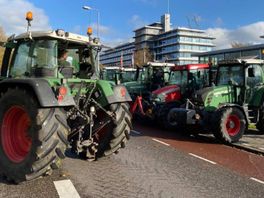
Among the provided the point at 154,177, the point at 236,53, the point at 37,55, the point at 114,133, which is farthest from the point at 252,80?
the point at 236,53

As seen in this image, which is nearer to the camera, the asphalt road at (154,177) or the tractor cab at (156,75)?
the asphalt road at (154,177)

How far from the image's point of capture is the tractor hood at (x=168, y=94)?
14.4 metres

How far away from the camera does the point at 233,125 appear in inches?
445

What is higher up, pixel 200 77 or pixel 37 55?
pixel 37 55

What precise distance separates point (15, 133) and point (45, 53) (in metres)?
1.50

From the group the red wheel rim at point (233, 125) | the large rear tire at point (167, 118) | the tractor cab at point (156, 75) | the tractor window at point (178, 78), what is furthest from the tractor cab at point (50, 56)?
the tractor cab at point (156, 75)

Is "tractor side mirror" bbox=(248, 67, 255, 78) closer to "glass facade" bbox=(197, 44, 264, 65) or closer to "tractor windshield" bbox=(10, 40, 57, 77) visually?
"tractor windshield" bbox=(10, 40, 57, 77)

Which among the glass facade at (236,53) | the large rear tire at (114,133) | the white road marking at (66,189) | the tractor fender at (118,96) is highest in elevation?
the glass facade at (236,53)

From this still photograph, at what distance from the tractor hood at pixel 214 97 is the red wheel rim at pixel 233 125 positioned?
1.89 feet

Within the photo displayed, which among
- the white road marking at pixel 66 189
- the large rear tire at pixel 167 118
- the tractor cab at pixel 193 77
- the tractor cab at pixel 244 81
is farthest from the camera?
the tractor cab at pixel 193 77

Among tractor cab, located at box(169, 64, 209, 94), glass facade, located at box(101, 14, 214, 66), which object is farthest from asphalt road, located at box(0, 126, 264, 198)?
glass facade, located at box(101, 14, 214, 66)

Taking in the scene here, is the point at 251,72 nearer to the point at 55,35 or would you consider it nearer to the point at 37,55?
the point at 55,35

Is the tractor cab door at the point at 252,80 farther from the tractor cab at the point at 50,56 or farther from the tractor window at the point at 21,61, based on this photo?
the tractor window at the point at 21,61

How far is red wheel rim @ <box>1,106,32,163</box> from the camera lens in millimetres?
6559
